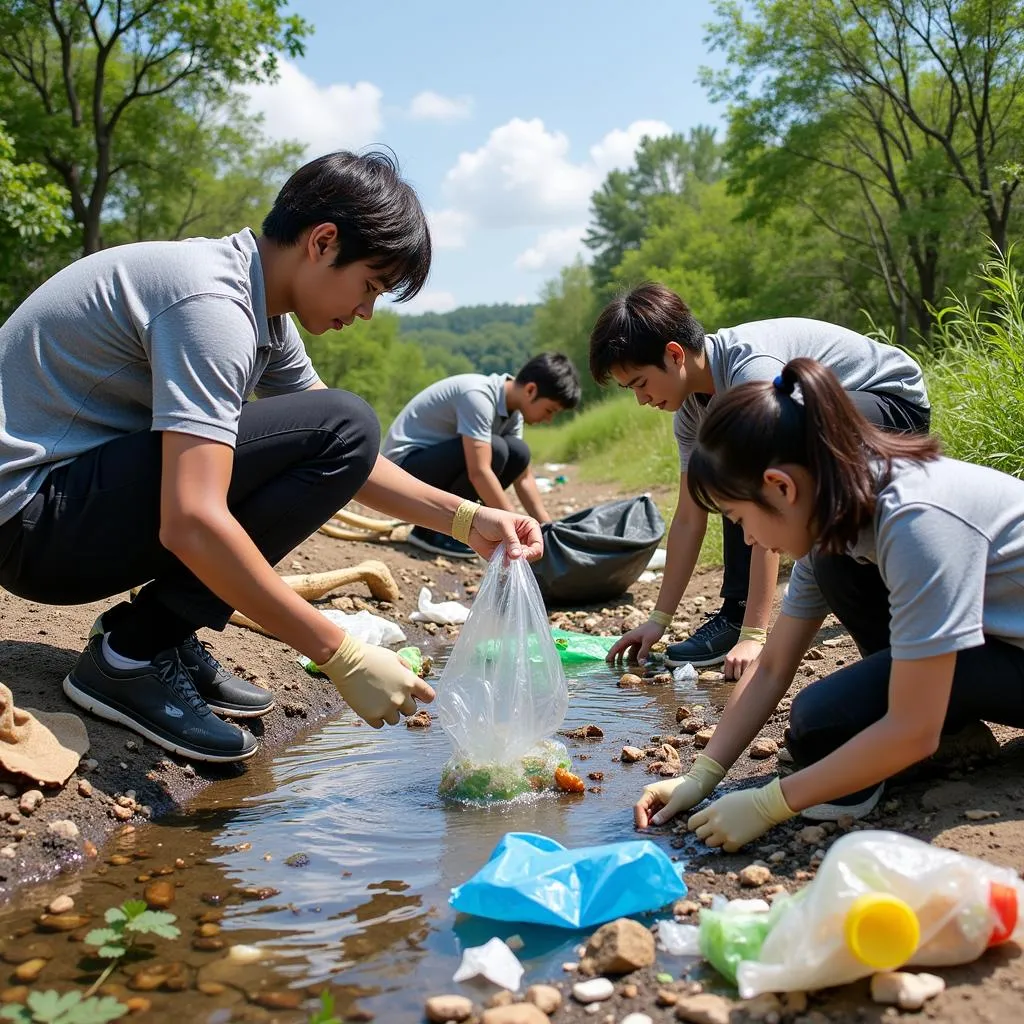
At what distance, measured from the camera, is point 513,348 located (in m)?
130

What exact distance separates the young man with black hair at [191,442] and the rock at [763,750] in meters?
0.85

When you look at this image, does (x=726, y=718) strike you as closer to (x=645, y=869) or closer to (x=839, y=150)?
(x=645, y=869)

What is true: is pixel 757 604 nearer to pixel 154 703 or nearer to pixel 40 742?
pixel 154 703

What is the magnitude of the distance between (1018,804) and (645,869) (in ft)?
2.63

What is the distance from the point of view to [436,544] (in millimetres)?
6523

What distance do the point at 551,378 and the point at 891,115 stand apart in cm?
1359

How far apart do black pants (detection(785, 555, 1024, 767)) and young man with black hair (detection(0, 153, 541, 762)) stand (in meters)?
0.87

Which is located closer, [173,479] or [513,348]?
[173,479]

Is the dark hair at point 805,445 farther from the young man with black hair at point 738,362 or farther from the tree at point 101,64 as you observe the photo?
the tree at point 101,64

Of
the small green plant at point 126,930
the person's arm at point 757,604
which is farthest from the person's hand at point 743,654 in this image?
the small green plant at point 126,930

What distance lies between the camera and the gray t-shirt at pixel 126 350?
7.57 feet

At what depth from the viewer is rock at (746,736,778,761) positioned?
2.77 meters

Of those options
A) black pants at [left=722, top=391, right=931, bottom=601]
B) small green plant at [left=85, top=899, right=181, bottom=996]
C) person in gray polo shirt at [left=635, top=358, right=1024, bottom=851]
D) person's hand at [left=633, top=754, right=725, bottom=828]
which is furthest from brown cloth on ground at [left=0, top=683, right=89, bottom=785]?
black pants at [left=722, top=391, right=931, bottom=601]

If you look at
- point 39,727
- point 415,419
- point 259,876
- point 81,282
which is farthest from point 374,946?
point 415,419
